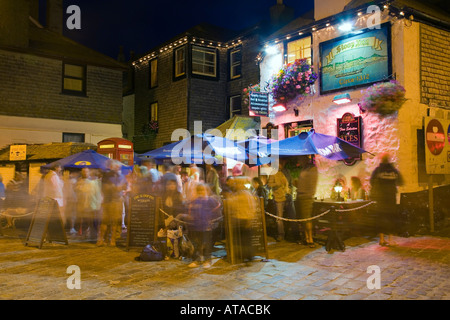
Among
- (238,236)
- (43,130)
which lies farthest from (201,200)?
(43,130)

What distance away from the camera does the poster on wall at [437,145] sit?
32.6 feet

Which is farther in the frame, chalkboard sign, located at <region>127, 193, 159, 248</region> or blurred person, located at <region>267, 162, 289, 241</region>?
blurred person, located at <region>267, 162, 289, 241</region>

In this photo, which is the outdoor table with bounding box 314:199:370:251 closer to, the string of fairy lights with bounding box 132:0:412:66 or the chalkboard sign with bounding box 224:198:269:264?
the chalkboard sign with bounding box 224:198:269:264

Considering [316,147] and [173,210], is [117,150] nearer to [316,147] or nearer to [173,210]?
[173,210]

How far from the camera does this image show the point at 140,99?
22641 mm

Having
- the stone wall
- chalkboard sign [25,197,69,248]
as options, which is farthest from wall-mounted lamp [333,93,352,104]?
chalkboard sign [25,197,69,248]

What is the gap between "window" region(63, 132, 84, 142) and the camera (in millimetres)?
18219

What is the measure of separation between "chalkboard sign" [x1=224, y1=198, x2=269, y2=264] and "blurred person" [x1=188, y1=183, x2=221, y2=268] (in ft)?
0.99

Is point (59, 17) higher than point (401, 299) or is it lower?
higher

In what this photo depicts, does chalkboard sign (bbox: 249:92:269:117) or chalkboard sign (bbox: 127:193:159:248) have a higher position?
chalkboard sign (bbox: 249:92:269:117)

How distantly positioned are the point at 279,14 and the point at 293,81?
7.68 meters
